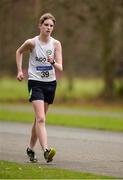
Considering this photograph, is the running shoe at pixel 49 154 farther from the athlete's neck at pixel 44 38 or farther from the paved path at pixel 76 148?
the athlete's neck at pixel 44 38

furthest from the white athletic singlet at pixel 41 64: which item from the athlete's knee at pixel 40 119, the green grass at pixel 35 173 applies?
the green grass at pixel 35 173

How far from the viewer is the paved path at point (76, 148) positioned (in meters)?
10.3

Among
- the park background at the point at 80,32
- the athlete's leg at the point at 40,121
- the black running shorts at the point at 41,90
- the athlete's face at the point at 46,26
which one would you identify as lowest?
the park background at the point at 80,32

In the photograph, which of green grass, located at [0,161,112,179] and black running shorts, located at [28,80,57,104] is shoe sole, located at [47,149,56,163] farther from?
black running shorts, located at [28,80,57,104]

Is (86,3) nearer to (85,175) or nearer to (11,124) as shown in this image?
(11,124)

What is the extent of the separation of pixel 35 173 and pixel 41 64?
2.10 meters

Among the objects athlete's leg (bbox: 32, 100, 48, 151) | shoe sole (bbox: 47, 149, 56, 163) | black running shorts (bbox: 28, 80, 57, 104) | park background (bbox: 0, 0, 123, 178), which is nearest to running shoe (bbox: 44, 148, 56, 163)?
shoe sole (bbox: 47, 149, 56, 163)

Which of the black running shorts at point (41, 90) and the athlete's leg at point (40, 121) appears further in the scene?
the black running shorts at point (41, 90)

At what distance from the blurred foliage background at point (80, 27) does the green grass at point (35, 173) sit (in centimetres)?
2379

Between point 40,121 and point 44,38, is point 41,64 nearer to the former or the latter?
point 44,38


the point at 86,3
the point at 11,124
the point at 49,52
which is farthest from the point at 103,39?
the point at 49,52

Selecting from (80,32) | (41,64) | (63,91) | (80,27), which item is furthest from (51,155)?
(63,91)

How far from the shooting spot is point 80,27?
125 ft

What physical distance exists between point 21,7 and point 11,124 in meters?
19.4
